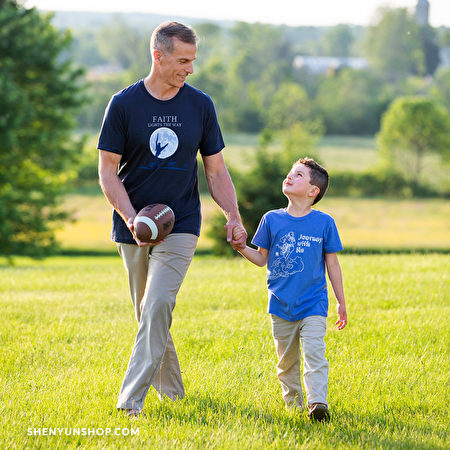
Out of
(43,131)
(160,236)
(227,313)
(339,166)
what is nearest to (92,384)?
(160,236)

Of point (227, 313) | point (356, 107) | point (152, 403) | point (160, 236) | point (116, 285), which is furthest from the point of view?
point (356, 107)

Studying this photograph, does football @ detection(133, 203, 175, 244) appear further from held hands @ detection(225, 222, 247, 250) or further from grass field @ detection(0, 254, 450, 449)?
grass field @ detection(0, 254, 450, 449)

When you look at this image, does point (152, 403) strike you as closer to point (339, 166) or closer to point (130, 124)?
point (130, 124)

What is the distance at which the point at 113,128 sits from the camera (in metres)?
4.69

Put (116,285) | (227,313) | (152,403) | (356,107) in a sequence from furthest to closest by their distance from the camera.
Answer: (356,107) < (116,285) < (227,313) < (152,403)

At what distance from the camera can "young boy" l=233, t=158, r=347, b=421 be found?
14.9 feet

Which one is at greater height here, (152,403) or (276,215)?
(276,215)

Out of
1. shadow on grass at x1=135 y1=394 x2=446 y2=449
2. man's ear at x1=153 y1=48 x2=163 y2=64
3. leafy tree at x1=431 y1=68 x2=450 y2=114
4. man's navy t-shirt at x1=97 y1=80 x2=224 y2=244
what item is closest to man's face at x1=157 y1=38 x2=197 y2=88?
man's ear at x1=153 y1=48 x2=163 y2=64

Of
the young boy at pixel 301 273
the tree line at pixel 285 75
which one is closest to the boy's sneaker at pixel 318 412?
the young boy at pixel 301 273

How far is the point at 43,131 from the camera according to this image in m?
23.9

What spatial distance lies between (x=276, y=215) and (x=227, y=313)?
11.2ft

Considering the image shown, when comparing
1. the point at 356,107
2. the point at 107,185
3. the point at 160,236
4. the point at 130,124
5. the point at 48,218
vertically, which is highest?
the point at 356,107

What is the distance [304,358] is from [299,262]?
2.02ft

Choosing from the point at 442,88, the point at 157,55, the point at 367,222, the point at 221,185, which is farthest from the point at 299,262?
the point at 442,88
